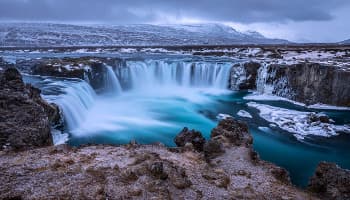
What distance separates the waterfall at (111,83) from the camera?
1566 inches

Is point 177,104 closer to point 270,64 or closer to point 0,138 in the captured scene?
point 270,64

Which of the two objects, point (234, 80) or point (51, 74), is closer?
point (51, 74)

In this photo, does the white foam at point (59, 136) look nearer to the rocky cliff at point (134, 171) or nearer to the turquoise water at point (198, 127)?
the turquoise water at point (198, 127)

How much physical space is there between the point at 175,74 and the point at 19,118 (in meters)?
31.8

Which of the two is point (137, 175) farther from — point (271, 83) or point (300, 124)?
point (271, 83)

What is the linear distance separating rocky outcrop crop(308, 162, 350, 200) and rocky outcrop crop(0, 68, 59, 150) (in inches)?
456

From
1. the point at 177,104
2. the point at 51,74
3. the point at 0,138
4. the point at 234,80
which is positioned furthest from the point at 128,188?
the point at 234,80

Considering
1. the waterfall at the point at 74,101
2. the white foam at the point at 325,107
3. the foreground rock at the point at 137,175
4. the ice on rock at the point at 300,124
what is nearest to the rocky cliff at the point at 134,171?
the foreground rock at the point at 137,175

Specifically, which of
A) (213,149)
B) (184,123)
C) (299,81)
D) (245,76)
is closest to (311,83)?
(299,81)

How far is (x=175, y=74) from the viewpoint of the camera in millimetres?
46281

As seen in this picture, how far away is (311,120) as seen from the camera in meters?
26.3

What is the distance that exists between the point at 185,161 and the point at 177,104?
22.0 meters

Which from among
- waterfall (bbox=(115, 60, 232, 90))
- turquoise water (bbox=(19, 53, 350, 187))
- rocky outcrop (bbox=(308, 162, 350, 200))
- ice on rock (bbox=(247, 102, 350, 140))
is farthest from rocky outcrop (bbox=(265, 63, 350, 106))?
rocky outcrop (bbox=(308, 162, 350, 200))

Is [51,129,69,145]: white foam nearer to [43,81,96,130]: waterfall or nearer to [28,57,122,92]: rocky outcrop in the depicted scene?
[43,81,96,130]: waterfall
